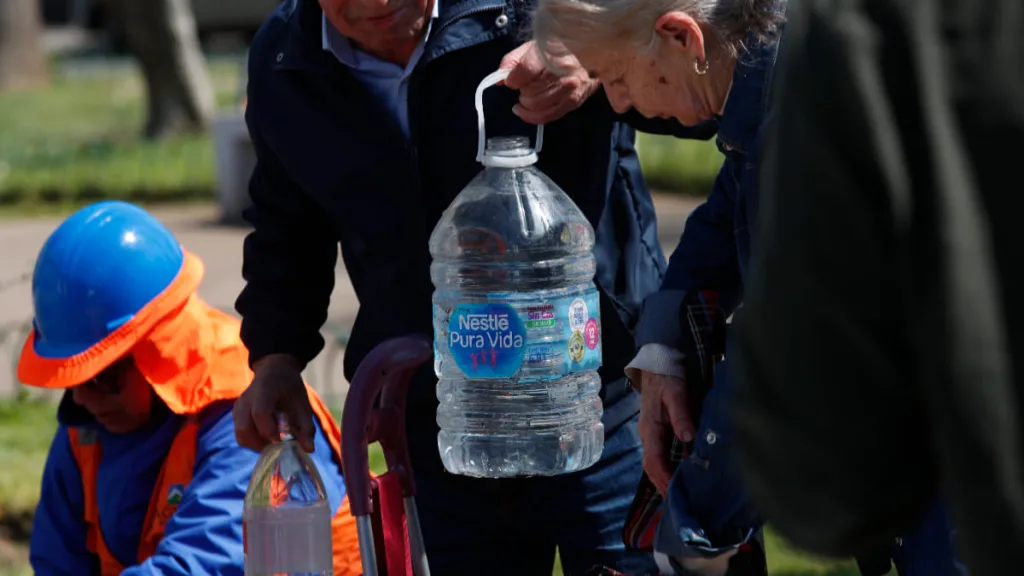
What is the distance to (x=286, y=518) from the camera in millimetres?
2957

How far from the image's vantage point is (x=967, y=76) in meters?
1.14

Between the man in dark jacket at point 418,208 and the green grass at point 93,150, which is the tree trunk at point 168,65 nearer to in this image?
the green grass at point 93,150

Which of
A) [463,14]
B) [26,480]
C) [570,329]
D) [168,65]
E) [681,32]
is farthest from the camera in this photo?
[168,65]

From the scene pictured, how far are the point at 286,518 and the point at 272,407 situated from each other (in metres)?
0.29

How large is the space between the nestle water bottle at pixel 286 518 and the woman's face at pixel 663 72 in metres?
1.07

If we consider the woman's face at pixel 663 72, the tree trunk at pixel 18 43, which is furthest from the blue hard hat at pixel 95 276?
the tree trunk at pixel 18 43

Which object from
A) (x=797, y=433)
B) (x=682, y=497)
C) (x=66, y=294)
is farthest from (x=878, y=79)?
(x=66, y=294)

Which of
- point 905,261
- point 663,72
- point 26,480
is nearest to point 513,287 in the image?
point 663,72

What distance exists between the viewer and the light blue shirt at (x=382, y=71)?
10.0 feet

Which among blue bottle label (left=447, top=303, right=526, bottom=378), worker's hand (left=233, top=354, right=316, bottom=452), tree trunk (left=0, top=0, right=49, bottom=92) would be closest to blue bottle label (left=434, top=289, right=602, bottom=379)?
blue bottle label (left=447, top=303, right=526, bottom=378)

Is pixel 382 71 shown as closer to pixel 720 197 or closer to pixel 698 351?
pixel 720 197

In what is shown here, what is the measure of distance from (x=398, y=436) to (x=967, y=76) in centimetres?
174

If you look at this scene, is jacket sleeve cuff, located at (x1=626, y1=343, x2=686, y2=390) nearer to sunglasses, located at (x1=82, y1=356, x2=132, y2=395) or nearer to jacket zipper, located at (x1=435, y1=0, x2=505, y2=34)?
jacket zipper, located at (x1=435, y1=0, x2=505, y2=34)

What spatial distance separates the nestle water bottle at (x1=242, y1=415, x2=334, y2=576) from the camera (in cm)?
295
